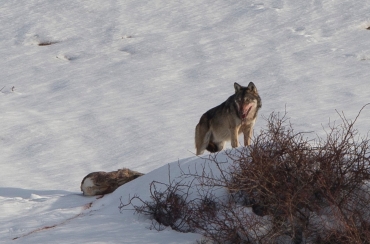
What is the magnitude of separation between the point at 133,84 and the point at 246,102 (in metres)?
7.68

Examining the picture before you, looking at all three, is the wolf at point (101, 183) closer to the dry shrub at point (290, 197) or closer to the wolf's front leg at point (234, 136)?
the wolf's front leg at point (234, 136)

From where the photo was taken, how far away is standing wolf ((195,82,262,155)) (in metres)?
12.3

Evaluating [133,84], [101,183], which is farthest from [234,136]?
[133,84]

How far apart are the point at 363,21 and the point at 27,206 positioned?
15.9 metres

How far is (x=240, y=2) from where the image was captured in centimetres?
2453

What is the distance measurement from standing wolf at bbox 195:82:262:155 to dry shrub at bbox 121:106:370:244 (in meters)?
4.33

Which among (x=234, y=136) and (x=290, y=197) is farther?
(x=234, y=136)

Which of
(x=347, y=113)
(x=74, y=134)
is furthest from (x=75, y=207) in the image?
(x=347, y=113)

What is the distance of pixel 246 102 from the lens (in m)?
12.2

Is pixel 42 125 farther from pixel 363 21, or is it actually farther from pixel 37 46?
pixel 363 21

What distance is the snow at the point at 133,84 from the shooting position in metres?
9.54

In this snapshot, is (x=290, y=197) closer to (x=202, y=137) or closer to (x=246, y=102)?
(x=246, y=102)

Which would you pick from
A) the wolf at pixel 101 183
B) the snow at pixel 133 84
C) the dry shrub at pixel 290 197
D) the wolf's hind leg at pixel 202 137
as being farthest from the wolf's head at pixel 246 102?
the dry shrub at pixel 290 197

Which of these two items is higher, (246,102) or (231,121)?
(246,102)
